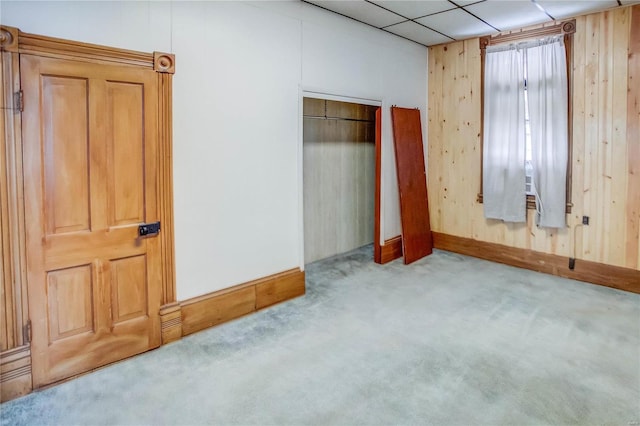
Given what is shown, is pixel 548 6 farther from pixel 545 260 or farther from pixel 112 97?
pixel 112 97

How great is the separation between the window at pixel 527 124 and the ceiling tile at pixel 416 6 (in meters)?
1.31

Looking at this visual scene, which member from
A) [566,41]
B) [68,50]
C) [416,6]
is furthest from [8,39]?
[566,41]

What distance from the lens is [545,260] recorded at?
492cm

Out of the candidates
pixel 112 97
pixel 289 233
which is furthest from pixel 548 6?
pixel 112 97

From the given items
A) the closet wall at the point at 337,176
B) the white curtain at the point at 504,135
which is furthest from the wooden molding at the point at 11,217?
the white curtain at the point at 504,135

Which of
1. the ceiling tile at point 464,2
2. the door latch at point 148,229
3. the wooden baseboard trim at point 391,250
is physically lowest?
the wooden baseboard trim at point 391,250

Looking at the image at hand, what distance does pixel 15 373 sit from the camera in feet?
8.10

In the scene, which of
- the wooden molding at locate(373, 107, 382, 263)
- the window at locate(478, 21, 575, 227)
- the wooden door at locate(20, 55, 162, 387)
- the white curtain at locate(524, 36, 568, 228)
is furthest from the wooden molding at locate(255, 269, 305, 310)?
the white curtain at locate(524, 36, 568, 228)

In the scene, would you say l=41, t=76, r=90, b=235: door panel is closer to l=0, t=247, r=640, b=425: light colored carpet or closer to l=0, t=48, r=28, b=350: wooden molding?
l=0, t=48, r=28, b=350: wooden molding

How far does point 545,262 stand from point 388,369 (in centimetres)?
315

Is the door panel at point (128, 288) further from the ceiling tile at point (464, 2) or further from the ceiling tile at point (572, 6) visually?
the ceiling tile at point (572, 6)

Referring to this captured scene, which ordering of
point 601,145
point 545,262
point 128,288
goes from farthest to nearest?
point 545,262, point 601,145, point 128,288

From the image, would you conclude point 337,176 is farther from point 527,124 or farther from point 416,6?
point 527,124

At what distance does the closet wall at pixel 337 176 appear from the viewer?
5184mm
